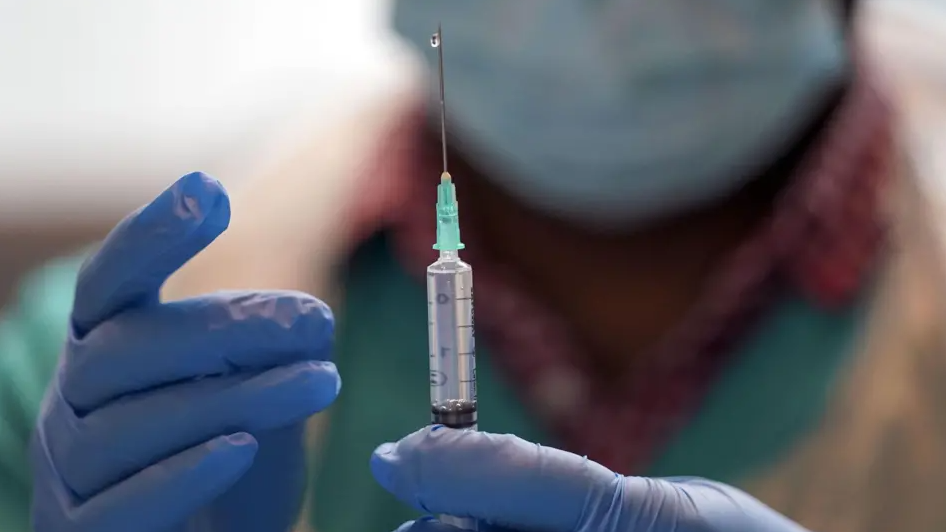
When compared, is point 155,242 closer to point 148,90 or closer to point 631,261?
point 631,261

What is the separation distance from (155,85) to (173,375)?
3.58 ft

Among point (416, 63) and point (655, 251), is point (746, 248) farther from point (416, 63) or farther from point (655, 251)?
point (416, 63)

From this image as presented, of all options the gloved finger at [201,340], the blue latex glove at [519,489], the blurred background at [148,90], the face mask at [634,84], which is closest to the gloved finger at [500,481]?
the blue latex glove at [519,489]

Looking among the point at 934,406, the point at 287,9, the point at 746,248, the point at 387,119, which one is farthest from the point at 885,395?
the point at 287,9

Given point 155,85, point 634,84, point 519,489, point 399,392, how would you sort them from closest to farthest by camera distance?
point 519,489
point 634,84
point 399,392
point 155,85

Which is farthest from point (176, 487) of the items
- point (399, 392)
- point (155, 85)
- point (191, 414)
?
point (155, 85)


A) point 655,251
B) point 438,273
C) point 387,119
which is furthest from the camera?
point 387,119

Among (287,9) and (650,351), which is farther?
(287,9)

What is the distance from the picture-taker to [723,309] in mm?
898

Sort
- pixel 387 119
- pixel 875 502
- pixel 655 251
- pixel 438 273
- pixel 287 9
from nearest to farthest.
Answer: pixel 438 273
pixel 875 502
pixel 655 251
pixel 387 119
pixel 287 9

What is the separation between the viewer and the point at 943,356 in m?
0.87

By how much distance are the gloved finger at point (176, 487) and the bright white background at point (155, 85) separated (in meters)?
0.87

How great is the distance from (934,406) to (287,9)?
3.70 ft

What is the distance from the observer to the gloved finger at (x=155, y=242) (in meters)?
0.54
